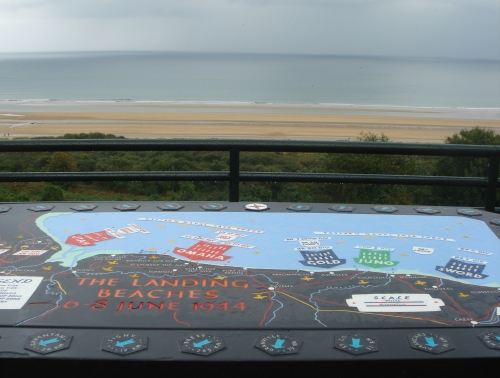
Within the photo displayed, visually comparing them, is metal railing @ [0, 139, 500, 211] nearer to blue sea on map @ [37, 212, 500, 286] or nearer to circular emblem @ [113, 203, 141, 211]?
circular emblem @ [113, 203, 141, 211]

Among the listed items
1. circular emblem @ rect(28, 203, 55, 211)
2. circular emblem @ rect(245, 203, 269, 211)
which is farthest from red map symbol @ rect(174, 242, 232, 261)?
circular emblem @ rect(28, 203, 55, 211)

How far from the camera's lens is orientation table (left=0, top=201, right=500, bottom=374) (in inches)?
61.0

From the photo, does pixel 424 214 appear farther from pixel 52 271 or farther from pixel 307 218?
pixel 52 271

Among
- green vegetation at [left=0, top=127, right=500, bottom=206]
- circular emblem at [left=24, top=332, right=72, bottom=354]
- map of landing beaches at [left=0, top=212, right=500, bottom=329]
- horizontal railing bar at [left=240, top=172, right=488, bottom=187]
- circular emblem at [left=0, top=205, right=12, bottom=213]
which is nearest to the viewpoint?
circular emblem at [left=24, top=332, right=72, bottom=354]

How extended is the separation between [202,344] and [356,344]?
425 millimetres

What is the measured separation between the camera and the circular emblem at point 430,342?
1.54 metres

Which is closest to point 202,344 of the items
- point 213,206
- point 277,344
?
point 277,344

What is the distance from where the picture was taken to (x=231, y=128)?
60.8ft

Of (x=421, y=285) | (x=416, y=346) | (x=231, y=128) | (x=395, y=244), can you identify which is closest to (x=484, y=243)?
(x=395, y=244)

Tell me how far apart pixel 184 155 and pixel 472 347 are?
18.9 ft

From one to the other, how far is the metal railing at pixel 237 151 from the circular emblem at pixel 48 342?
1.94 metres

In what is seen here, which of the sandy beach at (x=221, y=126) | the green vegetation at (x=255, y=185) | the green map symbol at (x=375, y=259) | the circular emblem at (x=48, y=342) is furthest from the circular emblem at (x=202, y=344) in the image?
the sandy beach at (x=221, y=126)

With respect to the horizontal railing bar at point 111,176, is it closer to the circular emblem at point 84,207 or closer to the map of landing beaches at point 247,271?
the circular emblem at point 84,207

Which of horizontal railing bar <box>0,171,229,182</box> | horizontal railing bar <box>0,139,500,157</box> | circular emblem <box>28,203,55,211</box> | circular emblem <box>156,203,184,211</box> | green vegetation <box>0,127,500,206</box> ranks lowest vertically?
green vegetation <box>0,127,500,206</box>
